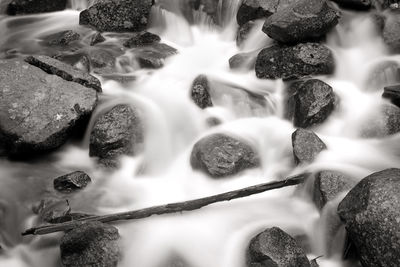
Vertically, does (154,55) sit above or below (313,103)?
below

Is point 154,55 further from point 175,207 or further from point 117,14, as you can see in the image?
point 175,207

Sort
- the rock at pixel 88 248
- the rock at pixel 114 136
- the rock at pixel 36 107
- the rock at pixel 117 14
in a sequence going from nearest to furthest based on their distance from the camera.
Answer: the rock at pixel 88 248, the rock at pixel 36 107, the rock at pixel 114 136, the rock at pixel 117 14

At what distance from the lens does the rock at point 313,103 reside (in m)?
6.92

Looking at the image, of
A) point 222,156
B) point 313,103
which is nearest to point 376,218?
point 222,156

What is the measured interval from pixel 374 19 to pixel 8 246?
7.59m

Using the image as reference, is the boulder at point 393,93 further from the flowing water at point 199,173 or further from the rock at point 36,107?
the rock at point 36,107

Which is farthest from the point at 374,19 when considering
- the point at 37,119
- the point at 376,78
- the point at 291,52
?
the point at 37,119

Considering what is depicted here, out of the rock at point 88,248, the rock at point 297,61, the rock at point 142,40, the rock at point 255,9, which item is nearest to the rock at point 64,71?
the rock at point 142,40

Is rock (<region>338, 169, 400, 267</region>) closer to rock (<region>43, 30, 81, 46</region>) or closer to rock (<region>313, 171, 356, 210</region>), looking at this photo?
rock (<region>313, 171, 356, 210</region>)

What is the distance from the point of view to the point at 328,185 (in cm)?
525

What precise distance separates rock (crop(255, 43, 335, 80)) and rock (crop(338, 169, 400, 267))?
360 cm

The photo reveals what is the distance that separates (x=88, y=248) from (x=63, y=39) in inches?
243

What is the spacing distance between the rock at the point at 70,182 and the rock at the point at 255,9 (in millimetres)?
5494

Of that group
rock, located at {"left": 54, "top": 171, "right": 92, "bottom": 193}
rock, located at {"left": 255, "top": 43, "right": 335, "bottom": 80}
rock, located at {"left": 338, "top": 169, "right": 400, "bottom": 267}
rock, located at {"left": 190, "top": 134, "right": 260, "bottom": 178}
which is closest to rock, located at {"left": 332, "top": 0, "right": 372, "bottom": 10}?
rock, located at {"left": 255, "top": 43, "right": 335, "bottom": 80}
